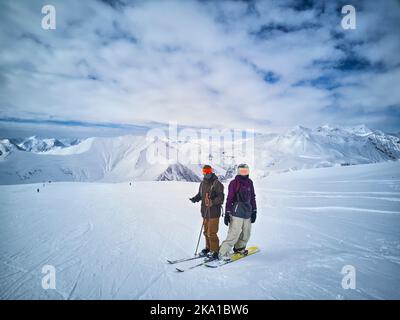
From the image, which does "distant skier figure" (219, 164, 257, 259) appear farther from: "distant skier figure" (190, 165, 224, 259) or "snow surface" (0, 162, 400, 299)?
"snow surface" (0, 162, 400, 299)

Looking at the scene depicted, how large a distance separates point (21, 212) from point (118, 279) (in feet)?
36.9

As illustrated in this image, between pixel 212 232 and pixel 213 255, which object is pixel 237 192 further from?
pixel 213 255

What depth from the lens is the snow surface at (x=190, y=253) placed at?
14.8ft

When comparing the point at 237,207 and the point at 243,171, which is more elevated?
the point at 243,171

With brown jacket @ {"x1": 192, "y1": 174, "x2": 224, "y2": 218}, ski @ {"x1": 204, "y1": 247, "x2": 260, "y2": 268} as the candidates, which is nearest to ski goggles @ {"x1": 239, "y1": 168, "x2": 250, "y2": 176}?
brown jacket @ {"x1": 192, "y1": 174, "x2": 224, "y2": 218}

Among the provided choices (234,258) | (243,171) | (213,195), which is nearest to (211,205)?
(213,195)

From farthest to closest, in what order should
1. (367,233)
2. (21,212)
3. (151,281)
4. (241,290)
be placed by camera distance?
(21,212) < (367,233) < (151,281) < (241,290)

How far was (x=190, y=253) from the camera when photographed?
658 cm

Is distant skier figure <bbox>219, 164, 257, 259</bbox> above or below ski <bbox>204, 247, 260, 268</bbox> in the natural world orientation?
above

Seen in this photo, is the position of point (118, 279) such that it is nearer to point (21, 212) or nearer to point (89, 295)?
point (89, 295)

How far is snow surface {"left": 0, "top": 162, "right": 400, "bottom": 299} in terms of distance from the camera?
4.52m

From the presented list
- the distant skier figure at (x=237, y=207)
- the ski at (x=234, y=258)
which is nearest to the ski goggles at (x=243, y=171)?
the distant skier figure at (x=237, y=207)

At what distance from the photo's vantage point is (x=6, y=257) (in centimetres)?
632
